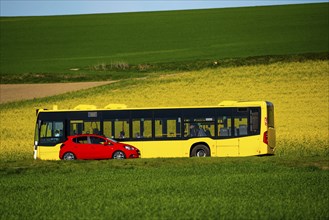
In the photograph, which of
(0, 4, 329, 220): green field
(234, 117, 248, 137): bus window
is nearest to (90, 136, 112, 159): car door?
(0, 4, 329, 220): green field

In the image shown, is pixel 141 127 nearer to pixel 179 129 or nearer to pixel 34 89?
pixel 179 129

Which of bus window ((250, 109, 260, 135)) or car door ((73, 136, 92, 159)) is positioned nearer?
bus window ((250, 109, 260, 135))

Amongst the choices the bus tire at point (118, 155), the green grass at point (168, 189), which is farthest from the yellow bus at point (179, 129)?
the green grass at point (168, 189)

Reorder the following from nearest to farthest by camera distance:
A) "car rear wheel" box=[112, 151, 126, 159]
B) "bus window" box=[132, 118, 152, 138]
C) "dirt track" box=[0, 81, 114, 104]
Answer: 1. "car rear wheel" box=[112, 151, 126, 159]
2. "bus window" box=[132, 118, 152, 138]
3. "dirt track" box=[0, 81, 114, 104]

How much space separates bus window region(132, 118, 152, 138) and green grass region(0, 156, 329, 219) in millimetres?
5168

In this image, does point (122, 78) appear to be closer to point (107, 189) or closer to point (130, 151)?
point (130, 151)

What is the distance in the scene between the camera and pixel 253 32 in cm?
9238

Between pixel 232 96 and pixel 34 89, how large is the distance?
21.2 metres

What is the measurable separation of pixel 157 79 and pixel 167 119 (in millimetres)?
29335

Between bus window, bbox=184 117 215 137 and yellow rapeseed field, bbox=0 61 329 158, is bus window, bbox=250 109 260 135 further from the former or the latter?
yellow rapeseed field, bbox=0 61 329 158

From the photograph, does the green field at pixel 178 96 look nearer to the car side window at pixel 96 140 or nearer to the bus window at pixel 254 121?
the bus window at pixel 254 121

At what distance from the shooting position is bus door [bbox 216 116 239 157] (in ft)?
113

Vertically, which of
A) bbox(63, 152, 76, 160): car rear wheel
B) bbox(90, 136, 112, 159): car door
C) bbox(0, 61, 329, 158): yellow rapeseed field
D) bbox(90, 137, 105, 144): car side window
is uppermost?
bbox(0, 61, 329, 158): yellow rapeseed field

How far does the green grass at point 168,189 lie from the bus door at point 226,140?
4.64 m
